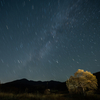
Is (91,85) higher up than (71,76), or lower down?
lower down

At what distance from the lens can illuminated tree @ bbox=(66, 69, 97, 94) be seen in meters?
20.9

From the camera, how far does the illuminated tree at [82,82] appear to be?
2086cm

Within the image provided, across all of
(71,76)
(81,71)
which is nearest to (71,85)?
(71,76)

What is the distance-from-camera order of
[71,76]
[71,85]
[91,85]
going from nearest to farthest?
A: [91,85]
[71,85]
[71,76]

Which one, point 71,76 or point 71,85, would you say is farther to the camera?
point 71,76

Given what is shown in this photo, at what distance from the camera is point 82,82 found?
21297 millimetres

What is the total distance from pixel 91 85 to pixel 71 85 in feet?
19.9

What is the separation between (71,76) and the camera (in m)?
24.1

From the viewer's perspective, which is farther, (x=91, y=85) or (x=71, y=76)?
(x=71, y=76)

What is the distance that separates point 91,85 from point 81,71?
15.7ft

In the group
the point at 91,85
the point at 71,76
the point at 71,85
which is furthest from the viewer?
the point at 71,76

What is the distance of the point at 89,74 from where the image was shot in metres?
21.8

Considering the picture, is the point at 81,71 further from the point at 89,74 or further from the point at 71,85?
the point at 71,85

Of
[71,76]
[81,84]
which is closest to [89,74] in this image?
[81,84]
